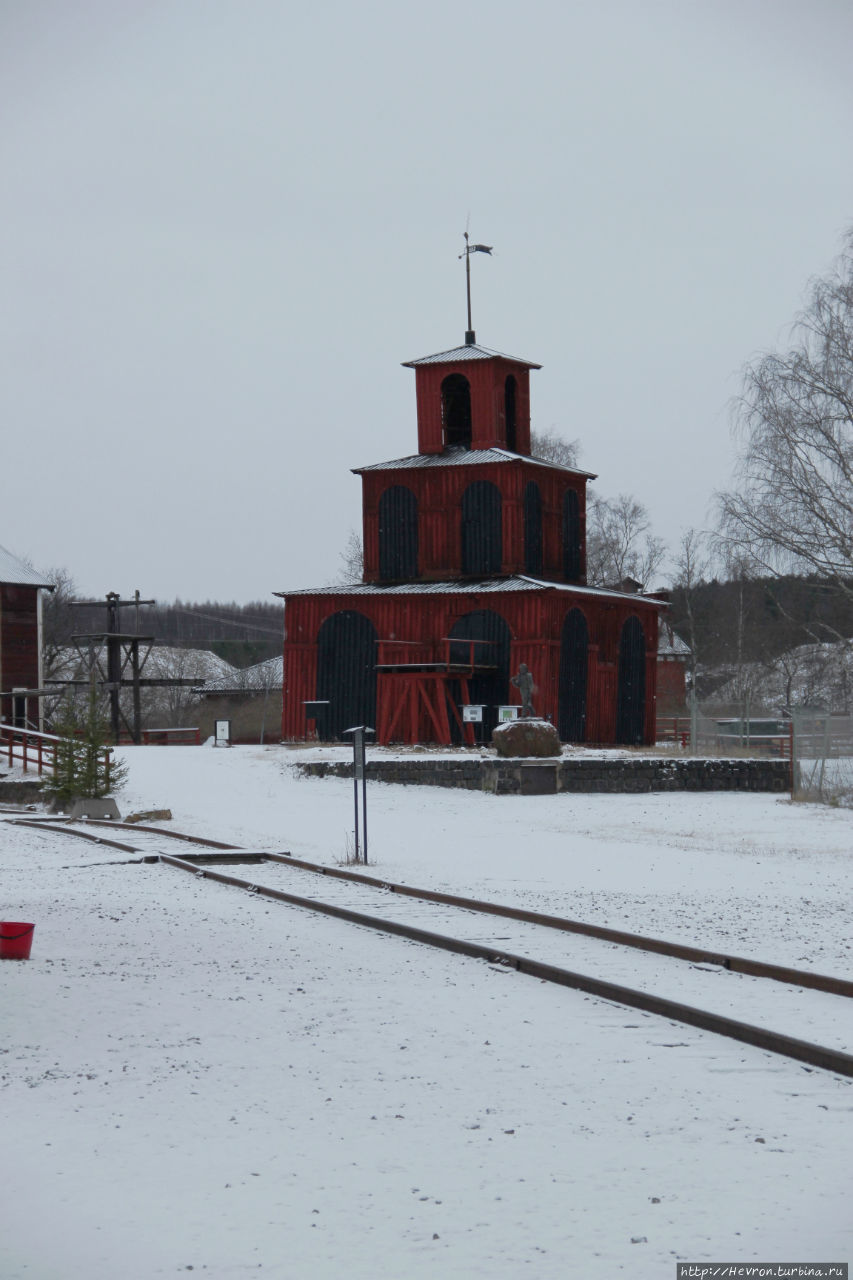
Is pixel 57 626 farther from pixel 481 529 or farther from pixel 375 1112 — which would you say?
pixel 375 1112

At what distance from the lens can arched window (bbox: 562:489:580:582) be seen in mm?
44250

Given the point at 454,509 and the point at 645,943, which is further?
the point at 454,509

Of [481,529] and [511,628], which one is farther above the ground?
[481,529]

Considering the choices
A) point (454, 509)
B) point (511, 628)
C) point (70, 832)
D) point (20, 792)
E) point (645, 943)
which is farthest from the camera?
point (454, 509)

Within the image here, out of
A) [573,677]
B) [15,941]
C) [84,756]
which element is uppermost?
[573,677]

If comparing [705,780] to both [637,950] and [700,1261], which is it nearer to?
[637,950]

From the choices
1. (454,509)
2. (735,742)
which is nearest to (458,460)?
(454,509)

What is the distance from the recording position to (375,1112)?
6.79m

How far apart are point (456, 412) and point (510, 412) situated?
1.63m

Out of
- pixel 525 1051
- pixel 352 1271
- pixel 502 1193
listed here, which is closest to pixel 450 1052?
pixel 525 1051

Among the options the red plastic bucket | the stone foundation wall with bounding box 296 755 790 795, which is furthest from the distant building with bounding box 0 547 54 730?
the red plastic bucket

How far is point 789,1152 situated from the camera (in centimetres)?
605

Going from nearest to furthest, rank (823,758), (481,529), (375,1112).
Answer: (375,1112) → (823,758) → (481,529)

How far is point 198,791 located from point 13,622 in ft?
54.5
